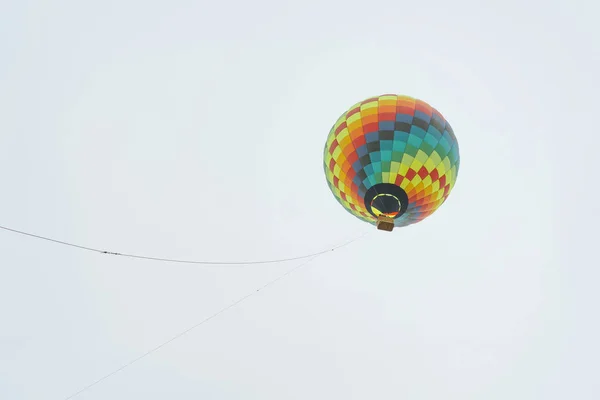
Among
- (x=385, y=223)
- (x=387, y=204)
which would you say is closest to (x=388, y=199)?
(x=387, y=204)

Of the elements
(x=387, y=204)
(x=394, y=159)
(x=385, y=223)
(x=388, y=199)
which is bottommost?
(x=385, y=223)

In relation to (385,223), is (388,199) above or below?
above

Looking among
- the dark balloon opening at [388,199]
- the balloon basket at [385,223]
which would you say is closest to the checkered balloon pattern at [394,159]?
the dark balloon opening at [388,199]

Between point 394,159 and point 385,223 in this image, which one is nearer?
point 385,223

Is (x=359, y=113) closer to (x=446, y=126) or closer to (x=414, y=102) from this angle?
(x=414, y=102)

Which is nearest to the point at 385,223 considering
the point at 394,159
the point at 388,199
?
the point at 388,199

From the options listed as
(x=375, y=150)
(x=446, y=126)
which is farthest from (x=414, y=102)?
Answer: (x=375, y=150)

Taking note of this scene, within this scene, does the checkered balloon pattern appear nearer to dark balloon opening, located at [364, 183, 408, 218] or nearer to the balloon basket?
dark balloon opening, located at [364, 183, 408, 218]

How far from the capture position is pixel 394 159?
1437 centimetres

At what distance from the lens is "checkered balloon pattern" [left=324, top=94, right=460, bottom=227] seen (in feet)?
47.2

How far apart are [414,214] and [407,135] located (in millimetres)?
2439

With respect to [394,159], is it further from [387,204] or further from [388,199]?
[387,204]

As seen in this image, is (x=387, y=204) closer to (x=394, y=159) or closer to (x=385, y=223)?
(x=385, y=223)

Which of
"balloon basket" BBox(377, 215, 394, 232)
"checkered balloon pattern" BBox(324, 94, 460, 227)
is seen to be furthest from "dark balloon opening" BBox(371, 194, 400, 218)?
"balloon basket" BBox(377, 215, 394, 232)
